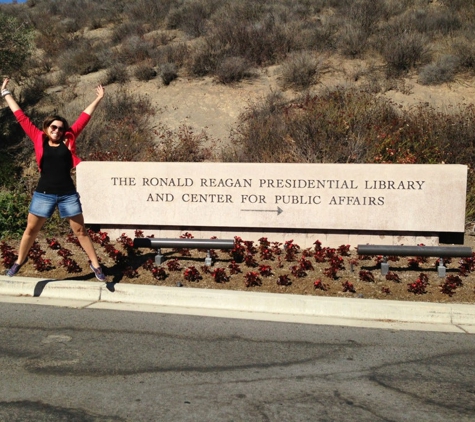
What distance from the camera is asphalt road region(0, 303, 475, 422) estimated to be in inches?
164

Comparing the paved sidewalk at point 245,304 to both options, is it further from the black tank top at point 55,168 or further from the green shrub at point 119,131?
the green shrub at point 119,131

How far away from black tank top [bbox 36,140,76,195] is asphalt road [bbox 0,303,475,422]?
1308 millimetres

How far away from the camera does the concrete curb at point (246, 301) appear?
254 inches

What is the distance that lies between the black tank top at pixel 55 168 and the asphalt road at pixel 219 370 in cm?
131

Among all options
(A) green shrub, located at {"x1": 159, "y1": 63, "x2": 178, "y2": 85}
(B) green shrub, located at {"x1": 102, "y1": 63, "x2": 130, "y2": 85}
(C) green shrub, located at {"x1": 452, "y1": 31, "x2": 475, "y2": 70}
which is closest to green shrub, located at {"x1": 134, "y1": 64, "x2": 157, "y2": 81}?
(B) green shrub, located at {"x1": 102, "y1": 63, "x2": 130, "y2": 85}

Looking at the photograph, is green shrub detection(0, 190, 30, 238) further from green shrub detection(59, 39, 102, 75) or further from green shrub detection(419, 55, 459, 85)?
green shrub detection(419, 55, 459, 85)

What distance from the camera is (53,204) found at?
675 cm

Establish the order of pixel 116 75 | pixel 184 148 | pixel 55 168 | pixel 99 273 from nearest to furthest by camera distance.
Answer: pixel 55 168
pixel 99 273
pixel 184 148
pixel 116 75

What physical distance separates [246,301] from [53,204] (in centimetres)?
234

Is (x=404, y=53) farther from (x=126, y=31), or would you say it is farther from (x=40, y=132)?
(x=40, y=132)

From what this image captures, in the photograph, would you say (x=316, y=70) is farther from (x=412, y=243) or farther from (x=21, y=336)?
(x=21, y=336)

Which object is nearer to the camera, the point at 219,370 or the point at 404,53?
the point at 219,370

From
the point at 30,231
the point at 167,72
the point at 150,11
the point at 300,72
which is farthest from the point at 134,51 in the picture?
the point at 30,231

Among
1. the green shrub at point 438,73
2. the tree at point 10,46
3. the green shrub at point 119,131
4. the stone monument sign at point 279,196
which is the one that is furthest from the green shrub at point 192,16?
the stone monument sign at point 279,196
